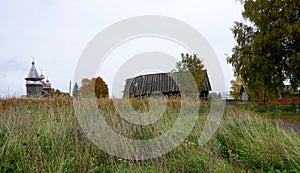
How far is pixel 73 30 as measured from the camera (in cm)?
947

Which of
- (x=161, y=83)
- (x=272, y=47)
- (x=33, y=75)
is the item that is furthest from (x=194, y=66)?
(x=33, y=75)

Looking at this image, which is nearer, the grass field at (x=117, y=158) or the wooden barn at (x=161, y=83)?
the grass field at (x=117, y=158)

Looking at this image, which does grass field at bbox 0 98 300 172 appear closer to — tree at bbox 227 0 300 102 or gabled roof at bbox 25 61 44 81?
tree at bbox 227 0 300 102

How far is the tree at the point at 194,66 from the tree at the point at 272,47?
9476mm

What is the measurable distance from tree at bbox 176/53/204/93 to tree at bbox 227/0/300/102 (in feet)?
31.1

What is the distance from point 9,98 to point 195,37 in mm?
6046

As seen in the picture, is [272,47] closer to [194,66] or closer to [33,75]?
[194,66]

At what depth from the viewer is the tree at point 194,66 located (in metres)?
24.0

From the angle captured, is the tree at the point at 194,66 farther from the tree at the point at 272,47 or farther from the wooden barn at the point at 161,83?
the tree at the point at 272,47

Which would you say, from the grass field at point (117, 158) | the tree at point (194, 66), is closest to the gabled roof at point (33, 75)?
the tree at point (194, 66)

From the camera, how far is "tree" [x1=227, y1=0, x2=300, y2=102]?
12.8 m

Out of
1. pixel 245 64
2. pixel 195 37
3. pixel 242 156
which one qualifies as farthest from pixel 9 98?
pixel 245 64

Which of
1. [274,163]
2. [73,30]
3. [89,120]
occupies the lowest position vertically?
[274,163]

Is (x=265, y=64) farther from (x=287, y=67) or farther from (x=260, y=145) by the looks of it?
(x=260, y=145)
